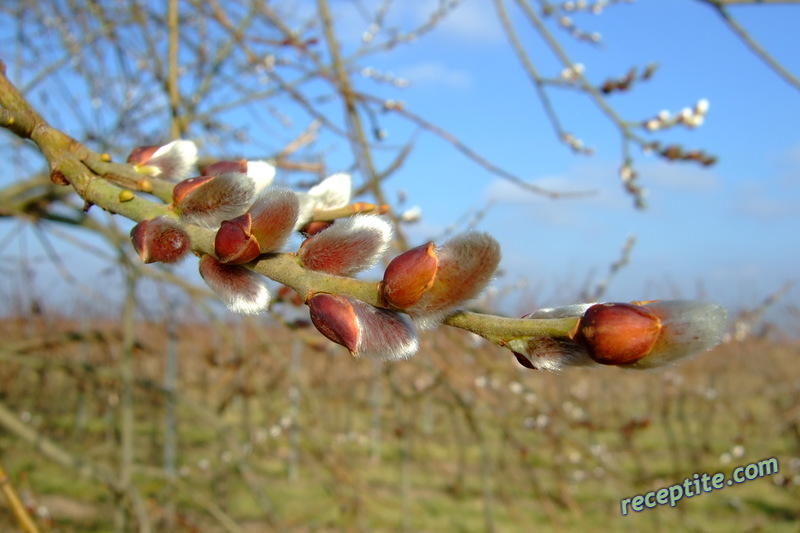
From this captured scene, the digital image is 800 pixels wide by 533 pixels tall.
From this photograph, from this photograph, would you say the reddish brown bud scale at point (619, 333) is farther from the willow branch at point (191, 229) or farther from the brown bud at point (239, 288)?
the brown bud at point (239, 288)

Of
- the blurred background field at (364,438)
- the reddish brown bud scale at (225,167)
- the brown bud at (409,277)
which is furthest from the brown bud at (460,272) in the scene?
the blurred background field at (364,438)

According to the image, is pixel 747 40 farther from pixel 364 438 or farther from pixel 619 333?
pixel 364 438

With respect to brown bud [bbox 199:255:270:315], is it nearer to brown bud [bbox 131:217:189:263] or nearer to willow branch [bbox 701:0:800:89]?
brown bud [bbox 131:217:189:263]

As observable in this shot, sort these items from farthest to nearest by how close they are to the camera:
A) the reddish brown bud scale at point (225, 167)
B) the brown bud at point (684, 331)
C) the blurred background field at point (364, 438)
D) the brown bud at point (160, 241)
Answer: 1. the blurred background field at point (364, 438)
2. the reddish brown bud scale at point (225, 167)
3. the brown bud at point (160, 241)
4. the brown bud at point (684, 331)

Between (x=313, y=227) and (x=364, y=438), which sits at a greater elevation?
(x=313, y=227)

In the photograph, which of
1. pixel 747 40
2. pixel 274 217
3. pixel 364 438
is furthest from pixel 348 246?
pixel 364 438

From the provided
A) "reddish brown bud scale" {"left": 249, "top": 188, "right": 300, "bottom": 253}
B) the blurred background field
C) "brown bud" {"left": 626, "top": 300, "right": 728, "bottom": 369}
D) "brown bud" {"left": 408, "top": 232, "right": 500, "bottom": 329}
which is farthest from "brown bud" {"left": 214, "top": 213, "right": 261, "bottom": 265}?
the blurred background field

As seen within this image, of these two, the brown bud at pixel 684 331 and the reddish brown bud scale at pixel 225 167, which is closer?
the brown bud at pixel 684 331

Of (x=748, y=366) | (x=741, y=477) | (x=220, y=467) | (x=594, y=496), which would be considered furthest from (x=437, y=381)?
(x=748, y=366)
